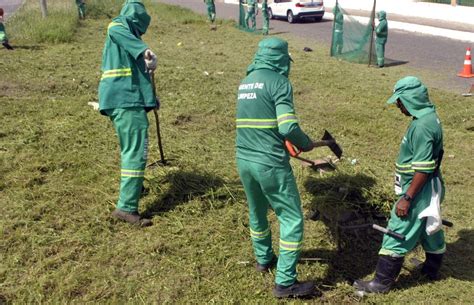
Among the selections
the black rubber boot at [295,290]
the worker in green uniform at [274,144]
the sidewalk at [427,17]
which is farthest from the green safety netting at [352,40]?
the black rubber boot at [295,290]

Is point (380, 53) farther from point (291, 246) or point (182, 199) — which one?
point (291, 246)

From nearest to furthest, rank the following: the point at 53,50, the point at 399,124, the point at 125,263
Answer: the point at 125,263 → the point at 399,124 → the point at 53,50

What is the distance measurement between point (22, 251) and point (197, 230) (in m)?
1.49

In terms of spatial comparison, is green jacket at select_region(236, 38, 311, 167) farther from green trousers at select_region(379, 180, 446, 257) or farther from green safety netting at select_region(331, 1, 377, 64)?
green safety netting at select_region(331, 1, 377, 64)

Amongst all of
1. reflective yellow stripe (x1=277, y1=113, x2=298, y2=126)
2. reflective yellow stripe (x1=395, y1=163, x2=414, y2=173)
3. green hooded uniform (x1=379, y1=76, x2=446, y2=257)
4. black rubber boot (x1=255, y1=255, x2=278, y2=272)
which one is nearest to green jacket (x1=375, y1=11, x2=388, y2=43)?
green hooded uniform (x1=379, y1=76, x2=446, y2=257)

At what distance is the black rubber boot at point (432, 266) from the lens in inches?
152

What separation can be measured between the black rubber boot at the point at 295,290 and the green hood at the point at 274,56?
155cm

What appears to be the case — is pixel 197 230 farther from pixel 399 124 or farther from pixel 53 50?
pixel 53 50

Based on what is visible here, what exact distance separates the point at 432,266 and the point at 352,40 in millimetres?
9641

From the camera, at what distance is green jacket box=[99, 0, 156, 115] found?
4.34 m

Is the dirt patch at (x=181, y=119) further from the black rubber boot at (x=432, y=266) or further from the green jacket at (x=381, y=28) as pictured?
the green jacket at (x=381, y=28)

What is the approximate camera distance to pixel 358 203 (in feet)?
15.5

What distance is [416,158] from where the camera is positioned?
348 cm

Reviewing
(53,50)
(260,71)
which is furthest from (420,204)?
(53,50)
